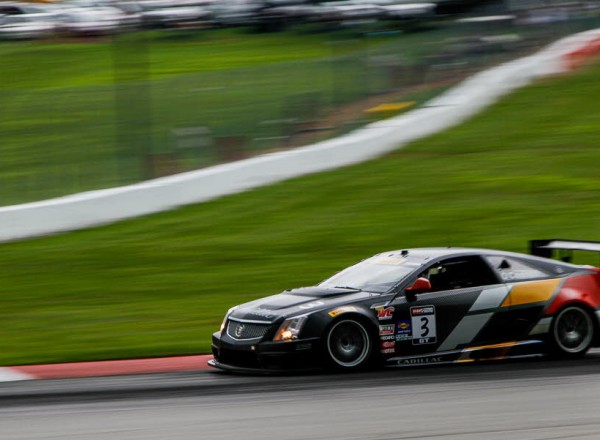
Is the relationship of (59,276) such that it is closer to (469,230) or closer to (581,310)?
(469,230)

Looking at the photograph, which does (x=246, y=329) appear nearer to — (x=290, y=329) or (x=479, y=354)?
(x=290, y=329)

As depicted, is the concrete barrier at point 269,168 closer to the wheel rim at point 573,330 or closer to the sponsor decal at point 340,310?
the sponsor decal at point 340,310

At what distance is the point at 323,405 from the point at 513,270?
3.28m

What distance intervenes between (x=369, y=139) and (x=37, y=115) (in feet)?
20.8

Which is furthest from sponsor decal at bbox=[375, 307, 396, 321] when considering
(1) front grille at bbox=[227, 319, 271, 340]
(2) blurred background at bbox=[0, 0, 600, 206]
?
(2) blurred background at bbox=[0, 0, 600, 206]

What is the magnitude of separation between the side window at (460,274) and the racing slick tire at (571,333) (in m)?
0.74

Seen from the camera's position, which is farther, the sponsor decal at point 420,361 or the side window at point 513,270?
the side window at point 513,270

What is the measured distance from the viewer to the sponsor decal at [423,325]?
10.7m

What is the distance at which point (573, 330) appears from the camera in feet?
37.3

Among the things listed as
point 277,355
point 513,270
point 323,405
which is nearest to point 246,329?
point 277,355

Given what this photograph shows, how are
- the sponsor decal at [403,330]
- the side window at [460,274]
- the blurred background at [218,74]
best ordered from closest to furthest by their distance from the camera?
1. the sponsor decal at [403,330]
2. the side window at [460,274]
3. the blurred background at [218,74]

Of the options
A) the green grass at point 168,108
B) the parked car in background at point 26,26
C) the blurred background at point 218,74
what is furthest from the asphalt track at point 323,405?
the parked car in background at point 26,26

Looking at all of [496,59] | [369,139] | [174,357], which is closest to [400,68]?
[369,139]

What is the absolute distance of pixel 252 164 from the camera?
21.1 m
